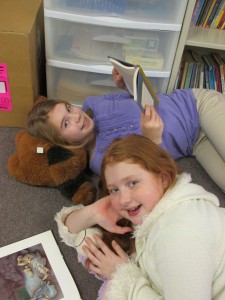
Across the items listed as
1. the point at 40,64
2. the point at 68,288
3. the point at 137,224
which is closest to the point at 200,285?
the point at 137,224

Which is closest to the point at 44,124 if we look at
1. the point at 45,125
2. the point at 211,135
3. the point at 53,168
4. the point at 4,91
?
the point at 45,125

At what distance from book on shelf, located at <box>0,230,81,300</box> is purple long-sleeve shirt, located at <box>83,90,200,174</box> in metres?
0.34

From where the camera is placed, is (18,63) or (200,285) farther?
(18,63)

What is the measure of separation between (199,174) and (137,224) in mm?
590

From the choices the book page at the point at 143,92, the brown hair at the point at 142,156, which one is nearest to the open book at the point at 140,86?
the book page at the point at 143,92

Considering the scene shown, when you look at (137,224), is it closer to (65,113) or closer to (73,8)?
(65,113)

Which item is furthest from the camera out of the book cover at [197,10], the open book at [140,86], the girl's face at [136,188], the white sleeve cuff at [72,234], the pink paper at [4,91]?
the book cover at [197,10]

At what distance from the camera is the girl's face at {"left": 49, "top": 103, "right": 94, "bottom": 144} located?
1.12 metres

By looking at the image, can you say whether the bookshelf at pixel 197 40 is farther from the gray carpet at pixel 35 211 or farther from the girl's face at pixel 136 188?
the girl's face at pixel 136 188

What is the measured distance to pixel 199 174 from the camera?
4.33ft

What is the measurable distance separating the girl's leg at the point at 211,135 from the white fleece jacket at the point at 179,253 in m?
0.46

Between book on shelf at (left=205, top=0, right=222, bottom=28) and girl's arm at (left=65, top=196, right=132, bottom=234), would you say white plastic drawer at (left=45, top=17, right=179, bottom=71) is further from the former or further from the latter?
girl's arm at (left=65, top=196, right=132, bottom=234)

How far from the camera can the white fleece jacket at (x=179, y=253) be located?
25.4 inches

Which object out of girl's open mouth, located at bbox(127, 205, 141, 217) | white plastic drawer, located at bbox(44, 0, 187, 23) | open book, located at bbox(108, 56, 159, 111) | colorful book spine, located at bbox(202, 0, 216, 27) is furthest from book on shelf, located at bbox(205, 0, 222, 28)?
girl's open mouth, located at bbox(127, 205, 141, 217)
